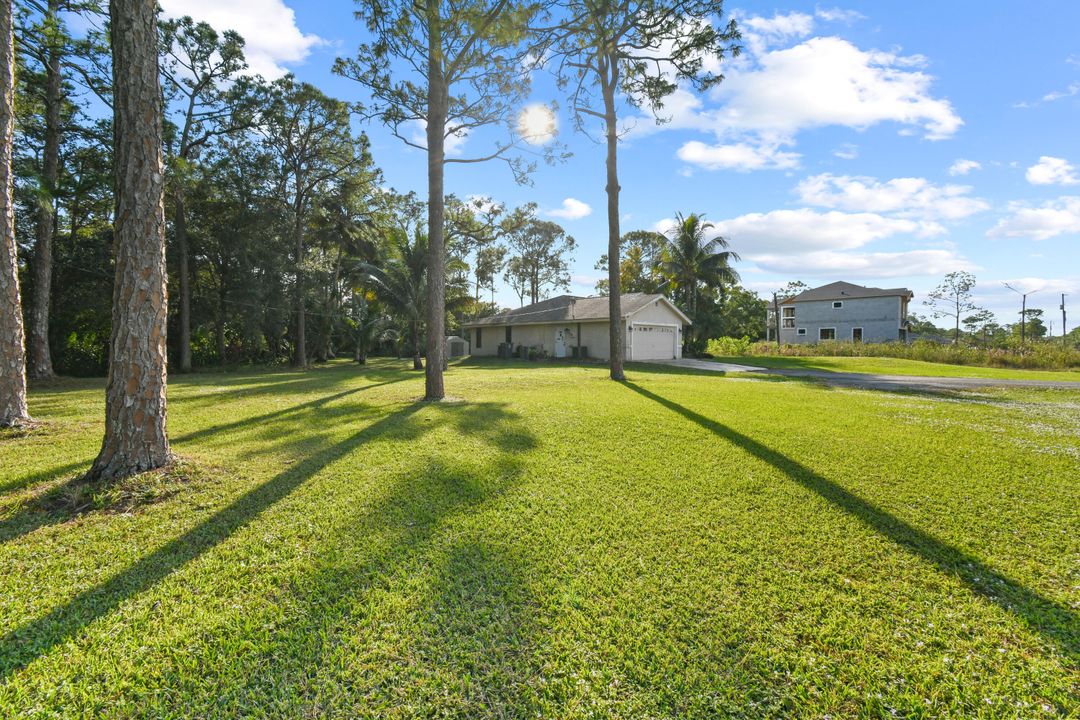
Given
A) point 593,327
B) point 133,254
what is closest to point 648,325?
point 593,327

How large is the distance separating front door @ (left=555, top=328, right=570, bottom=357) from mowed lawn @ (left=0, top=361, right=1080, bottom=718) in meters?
18.5

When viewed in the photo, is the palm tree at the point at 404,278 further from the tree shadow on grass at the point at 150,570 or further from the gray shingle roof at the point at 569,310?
the tree shadow on grass at the point at 150,570

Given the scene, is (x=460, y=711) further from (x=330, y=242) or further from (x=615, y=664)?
(x=330, y=242)

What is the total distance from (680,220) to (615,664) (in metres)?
28.2

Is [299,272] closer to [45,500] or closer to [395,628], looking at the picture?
[45,500]

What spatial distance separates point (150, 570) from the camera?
8.74 ft

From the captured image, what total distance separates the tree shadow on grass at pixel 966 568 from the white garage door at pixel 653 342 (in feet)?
57.6

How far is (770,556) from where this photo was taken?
9.48 feet

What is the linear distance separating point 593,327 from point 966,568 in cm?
2055

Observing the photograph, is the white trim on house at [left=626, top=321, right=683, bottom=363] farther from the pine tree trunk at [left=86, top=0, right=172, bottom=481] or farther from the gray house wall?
the gray house wall

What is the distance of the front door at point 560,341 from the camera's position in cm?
2388

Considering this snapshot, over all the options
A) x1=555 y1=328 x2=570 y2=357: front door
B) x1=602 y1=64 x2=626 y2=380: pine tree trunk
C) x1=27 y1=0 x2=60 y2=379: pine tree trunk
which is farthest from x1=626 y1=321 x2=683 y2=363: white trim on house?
x1=27 y1=0 x2=60 y2=379: pine tree trunk

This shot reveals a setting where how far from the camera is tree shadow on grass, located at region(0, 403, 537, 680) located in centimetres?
205

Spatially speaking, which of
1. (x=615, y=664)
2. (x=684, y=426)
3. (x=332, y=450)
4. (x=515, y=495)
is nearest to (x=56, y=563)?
(x=332, y=450)
